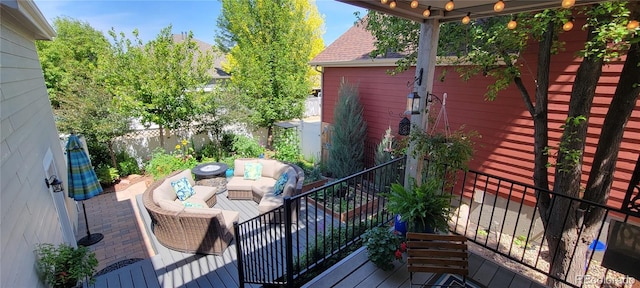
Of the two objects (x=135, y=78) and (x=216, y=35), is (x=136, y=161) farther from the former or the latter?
(x=216, y=35)

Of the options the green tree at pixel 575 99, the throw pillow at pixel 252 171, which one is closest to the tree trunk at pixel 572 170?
the green tree at pixel 575 99

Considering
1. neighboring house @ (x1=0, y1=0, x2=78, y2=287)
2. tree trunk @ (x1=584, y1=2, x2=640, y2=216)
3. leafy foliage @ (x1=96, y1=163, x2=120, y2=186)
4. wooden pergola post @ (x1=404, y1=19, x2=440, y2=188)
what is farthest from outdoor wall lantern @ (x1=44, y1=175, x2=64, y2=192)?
tree trunk @ (x1=584, y1=2, x2=640, y2=216)

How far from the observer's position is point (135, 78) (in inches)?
299

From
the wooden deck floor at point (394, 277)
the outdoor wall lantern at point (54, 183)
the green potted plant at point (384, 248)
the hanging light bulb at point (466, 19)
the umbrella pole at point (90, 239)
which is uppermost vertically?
the hanging light bulb at point (466, 19)

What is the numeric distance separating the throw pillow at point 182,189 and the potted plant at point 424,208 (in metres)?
4.74

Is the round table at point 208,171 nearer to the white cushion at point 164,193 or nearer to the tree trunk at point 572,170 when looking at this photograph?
the white cushion at point 164,193

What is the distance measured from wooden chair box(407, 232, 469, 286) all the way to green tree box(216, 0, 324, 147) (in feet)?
25.7

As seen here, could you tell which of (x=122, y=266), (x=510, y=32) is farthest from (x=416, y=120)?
(x=122, y=266)

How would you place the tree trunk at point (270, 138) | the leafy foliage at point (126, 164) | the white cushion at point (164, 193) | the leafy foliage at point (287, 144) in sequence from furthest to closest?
the tree trunk at point (270, 138), the leafy foliage at point (287, 144), the leafy foliage at point (126, 164), the white cushion at point (164, 193)

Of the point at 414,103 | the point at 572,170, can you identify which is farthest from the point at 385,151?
the point at 572,170

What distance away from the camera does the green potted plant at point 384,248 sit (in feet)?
9.20

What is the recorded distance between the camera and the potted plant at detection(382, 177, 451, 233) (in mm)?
2861

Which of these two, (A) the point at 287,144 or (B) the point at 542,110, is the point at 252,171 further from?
(B) the point at 542,110

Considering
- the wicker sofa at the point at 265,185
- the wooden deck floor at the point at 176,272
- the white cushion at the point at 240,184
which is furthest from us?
the white cushion at the point at 240,184
